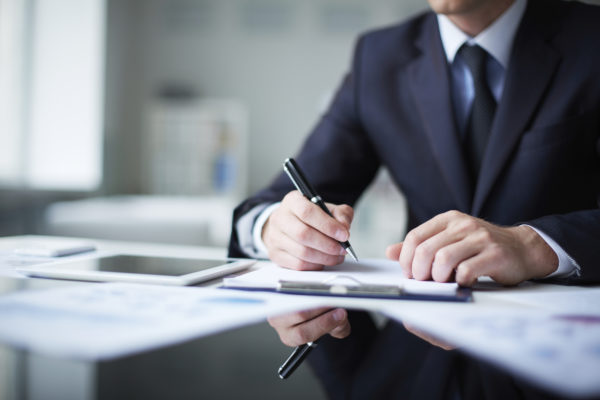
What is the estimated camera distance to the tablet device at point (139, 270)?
0.68 meters

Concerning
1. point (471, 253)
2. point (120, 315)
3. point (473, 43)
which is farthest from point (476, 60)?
point (120, 315)

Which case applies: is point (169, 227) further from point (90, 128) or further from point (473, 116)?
point (90, 128)

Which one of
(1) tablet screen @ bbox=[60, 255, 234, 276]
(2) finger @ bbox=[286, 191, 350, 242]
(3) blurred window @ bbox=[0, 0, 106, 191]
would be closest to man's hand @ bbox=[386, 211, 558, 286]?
(2) finger @ bbox=[286, 191, 350, 242]

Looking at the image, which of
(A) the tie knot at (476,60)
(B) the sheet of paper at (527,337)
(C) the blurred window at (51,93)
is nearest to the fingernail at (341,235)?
(B) the sheet of paper at (527,337)

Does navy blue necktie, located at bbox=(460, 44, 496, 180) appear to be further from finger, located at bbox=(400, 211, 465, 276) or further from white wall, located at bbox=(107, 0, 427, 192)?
white wall, located at bbox=(107, 0, 427, 192)

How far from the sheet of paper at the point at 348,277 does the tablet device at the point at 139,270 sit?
5 cm

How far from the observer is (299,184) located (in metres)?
0.88

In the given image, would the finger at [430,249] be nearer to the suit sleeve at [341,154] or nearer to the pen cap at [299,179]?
the pen cap at [299,179]

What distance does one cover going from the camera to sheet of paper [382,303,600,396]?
0.36 m

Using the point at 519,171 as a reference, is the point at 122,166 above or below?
below

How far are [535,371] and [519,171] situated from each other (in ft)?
2.64

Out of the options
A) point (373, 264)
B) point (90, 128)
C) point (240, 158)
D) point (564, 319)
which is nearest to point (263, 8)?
point (240, 158)

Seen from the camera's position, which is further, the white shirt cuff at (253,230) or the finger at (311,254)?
the white shirt cuff at (253,230)

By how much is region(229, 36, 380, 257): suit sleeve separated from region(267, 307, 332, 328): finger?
72 cm
